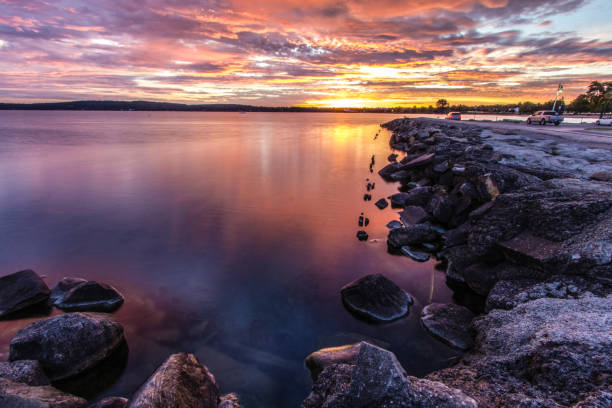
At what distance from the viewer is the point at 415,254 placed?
33.7ft

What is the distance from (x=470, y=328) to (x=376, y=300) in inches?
83.3

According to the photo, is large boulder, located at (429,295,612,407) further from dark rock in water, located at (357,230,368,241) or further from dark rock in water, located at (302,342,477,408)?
dark rock in water, located at (357,230,368,241)

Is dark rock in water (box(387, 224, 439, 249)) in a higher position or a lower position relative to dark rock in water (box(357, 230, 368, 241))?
higher

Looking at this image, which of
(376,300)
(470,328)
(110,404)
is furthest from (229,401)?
(470,328)

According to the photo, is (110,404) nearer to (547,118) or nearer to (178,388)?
(178,388)

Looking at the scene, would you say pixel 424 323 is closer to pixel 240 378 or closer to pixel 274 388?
pixel 274 388

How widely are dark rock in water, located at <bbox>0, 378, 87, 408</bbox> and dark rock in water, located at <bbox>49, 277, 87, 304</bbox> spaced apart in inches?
170

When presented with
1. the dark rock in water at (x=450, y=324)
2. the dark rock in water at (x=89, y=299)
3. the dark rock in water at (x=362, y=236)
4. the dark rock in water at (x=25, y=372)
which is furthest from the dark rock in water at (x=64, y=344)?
the dark rock in water at (x=362, y=236)

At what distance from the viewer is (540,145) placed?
1822 centimetres

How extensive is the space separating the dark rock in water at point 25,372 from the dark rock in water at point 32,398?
674 mm

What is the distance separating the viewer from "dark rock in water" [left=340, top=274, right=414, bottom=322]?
7.18m

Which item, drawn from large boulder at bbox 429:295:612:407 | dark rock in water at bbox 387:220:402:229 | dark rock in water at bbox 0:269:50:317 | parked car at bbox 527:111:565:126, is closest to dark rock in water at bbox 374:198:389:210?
dark rock in water at bbox 387:220:402:229

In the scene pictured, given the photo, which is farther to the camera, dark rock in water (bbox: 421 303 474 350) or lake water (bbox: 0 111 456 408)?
lake water (bbox: 0 111 456 408)

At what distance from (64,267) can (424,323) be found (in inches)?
443
